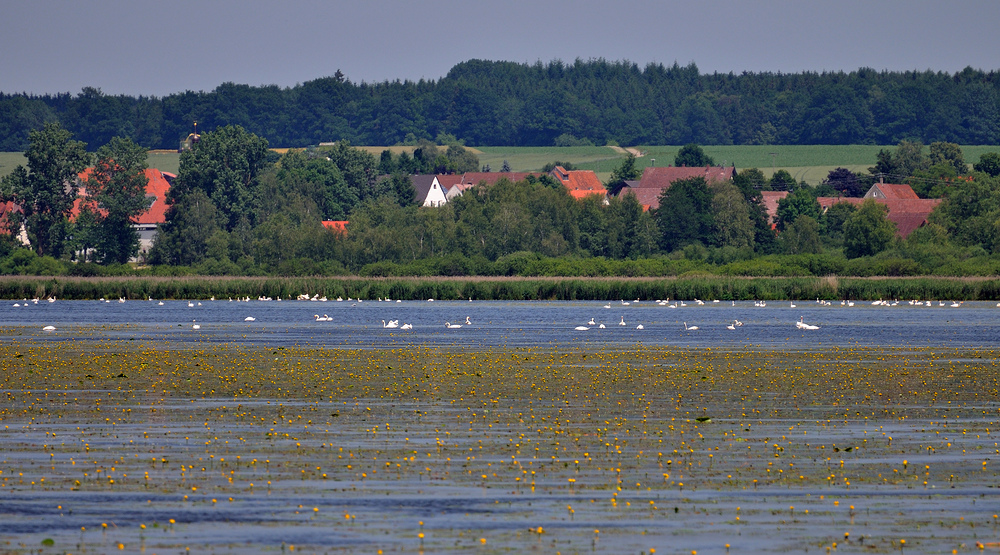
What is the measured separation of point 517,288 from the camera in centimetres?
8219

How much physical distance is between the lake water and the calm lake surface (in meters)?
3.91

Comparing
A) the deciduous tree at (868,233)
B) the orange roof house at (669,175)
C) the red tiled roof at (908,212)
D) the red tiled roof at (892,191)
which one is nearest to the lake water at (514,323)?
the deciduous tree at (868,233)

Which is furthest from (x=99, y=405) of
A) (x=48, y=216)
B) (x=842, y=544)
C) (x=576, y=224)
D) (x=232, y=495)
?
(x=48, y=216)

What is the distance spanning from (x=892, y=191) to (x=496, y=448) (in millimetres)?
122535

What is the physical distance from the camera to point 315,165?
137 meters

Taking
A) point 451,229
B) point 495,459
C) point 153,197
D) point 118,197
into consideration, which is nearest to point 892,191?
point 451,229

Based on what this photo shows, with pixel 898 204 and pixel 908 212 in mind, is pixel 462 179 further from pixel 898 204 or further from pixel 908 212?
pixel 908 212

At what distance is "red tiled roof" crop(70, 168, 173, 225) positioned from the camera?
12281 centimetres

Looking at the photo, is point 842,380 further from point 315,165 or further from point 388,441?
point 315,165

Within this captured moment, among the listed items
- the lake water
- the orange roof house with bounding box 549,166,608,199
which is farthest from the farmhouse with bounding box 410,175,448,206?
the lake water

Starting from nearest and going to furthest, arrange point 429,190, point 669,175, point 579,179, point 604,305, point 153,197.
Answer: point 604,305, point 153,197, point 669,175, point 429,190, point 579,179

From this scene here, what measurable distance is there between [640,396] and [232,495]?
1285 cm

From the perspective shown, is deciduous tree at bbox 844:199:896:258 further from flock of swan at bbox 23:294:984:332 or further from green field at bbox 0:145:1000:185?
green field at bbox 0:145:1000:185

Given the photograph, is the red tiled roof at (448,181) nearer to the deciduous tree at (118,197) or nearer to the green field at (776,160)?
the green field at (776,160)
